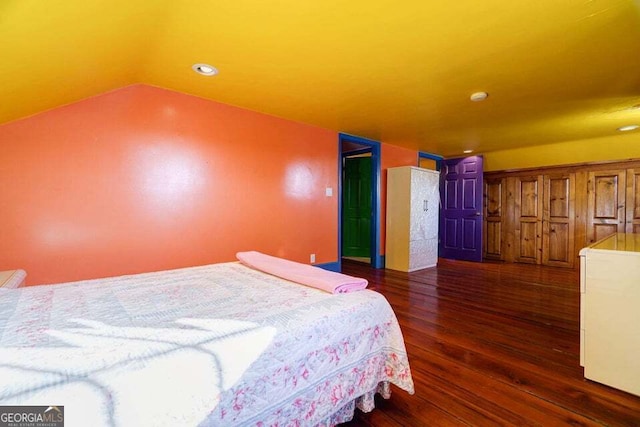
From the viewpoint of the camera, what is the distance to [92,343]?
Answer: 2.69 ft

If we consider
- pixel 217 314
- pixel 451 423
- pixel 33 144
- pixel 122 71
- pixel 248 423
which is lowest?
pixel 451 423

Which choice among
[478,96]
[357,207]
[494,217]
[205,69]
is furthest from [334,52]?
[494,217]

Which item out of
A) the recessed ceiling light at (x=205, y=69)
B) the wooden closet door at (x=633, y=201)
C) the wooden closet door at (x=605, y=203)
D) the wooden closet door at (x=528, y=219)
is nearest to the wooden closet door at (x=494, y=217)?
the wooden closet door at (x=528, y=219)

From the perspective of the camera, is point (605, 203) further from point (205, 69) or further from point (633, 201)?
point (205, 69)

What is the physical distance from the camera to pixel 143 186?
245cm

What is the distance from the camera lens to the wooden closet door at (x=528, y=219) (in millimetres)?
4852

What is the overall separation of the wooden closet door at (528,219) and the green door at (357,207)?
107 inches

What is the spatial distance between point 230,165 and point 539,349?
3108 millimetres

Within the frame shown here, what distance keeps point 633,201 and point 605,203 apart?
0.29 m

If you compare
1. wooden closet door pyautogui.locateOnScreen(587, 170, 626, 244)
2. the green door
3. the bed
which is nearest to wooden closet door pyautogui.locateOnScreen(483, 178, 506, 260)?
wooden closet door pyautogui.locateOnScreen(587, 170, 626, 244)

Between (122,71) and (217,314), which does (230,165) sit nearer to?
(122,71)

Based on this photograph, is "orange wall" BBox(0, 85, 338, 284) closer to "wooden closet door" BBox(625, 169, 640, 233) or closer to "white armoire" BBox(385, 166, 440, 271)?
"white armoire" BBox(385, 166, 440, 271)

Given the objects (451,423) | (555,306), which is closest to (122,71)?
(451,423)

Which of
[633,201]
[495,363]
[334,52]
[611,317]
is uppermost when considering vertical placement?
[334,52]
